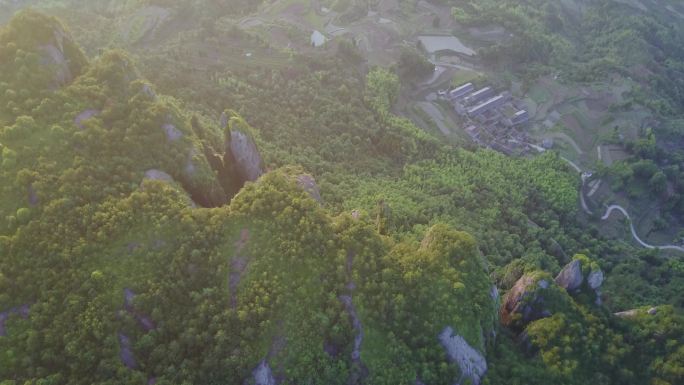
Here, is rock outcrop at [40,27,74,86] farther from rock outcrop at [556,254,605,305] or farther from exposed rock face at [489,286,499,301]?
rock outcrop at [556,254,605,305]

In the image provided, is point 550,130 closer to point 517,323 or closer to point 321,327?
point 517,323

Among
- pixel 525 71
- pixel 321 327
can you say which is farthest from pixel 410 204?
pixel 525 71

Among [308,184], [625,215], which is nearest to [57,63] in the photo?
[308,184]

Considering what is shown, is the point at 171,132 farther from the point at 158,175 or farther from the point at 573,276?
the point at 573,276

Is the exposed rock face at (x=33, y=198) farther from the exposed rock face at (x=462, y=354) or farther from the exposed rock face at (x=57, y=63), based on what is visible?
the exposed rock face at (x=462, y=354)

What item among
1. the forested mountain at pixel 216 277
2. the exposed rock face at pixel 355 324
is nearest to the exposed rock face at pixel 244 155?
the forested mountain at pixel 216 277

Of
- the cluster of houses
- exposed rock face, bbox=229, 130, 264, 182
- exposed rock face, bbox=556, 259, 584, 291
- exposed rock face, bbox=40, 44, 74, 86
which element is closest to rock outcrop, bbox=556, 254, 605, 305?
exposed rock face, bbox=556, 259, 584, 291
